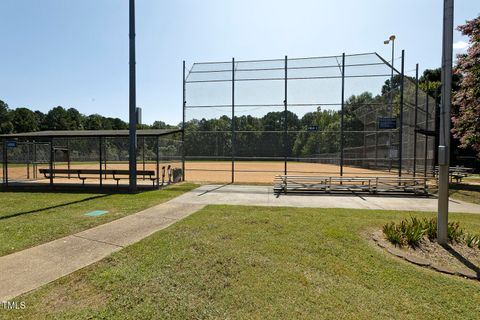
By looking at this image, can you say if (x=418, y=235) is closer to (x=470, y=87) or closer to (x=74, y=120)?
(x=470, y=87)

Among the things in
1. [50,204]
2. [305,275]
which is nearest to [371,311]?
[305,275]

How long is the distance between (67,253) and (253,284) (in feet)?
10.8

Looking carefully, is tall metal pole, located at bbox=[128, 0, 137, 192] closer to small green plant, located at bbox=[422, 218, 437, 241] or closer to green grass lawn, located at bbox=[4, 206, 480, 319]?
green grass lawn, located at bbox=[4, 206, 480, 319]

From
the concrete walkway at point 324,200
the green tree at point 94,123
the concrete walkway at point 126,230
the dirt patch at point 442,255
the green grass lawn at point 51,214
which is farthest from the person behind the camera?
the green tree at point 94,123

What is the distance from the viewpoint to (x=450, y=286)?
11.7ft

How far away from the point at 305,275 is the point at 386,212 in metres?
5.53

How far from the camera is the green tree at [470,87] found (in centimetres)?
1123

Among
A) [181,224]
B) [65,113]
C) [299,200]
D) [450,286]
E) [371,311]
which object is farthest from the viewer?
[65,113]

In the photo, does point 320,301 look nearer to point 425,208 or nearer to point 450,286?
point 450,286

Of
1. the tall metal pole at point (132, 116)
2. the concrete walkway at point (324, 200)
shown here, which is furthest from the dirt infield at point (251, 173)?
the tall metal pole at point (132, 116)

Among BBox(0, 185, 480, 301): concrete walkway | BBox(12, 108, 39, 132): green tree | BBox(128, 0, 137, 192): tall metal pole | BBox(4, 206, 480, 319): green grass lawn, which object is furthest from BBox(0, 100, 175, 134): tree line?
BBox(4, 206, 480, 319): green grass lawn

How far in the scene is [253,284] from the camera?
3535mm

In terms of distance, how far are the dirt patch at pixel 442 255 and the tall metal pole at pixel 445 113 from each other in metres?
0.29

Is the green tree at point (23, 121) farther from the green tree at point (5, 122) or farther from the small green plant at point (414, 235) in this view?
the small green plant at point (414, 235)
